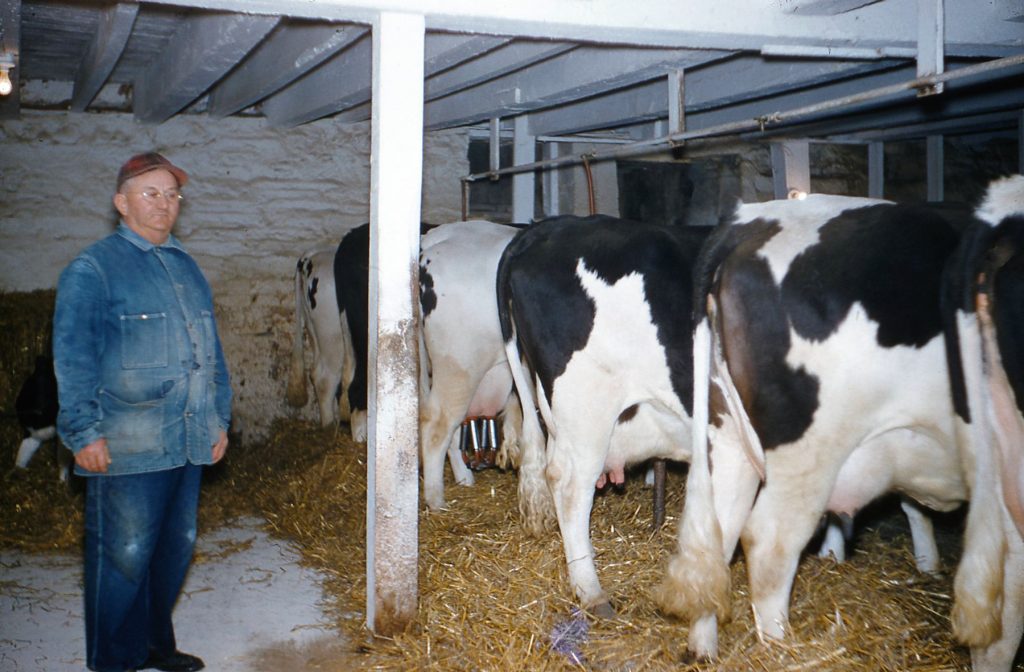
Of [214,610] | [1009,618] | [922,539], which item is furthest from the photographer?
[922,539]

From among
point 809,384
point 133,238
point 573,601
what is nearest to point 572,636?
point 573,601

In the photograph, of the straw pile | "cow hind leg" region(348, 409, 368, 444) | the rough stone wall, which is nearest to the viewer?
the straw pile

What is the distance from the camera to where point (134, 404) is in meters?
3.35

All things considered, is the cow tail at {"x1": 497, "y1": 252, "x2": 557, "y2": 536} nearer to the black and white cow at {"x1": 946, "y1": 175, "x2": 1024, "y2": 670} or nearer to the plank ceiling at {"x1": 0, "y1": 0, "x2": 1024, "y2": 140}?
the plank ceiling at {"x1": 0, "y1": 0, "x2": 1024, "y2": 140}

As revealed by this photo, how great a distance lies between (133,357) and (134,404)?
18cm

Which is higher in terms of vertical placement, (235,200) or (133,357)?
(235,200)

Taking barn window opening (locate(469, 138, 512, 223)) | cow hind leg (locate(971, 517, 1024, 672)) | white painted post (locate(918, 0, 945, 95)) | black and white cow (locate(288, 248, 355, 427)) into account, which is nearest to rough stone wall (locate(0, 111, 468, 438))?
barn window opening (locate(469, 138, 512, 223))

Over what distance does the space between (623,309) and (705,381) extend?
0.73 metres

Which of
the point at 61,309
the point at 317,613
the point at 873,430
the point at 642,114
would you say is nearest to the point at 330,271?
the point at 642,114

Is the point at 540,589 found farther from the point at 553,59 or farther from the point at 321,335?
the point at 321,335

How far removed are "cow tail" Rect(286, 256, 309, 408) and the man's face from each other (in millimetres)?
4609

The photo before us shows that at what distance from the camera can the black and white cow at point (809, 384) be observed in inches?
125

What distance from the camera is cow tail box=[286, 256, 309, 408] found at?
26.5ft

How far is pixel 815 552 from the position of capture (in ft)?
16.3
